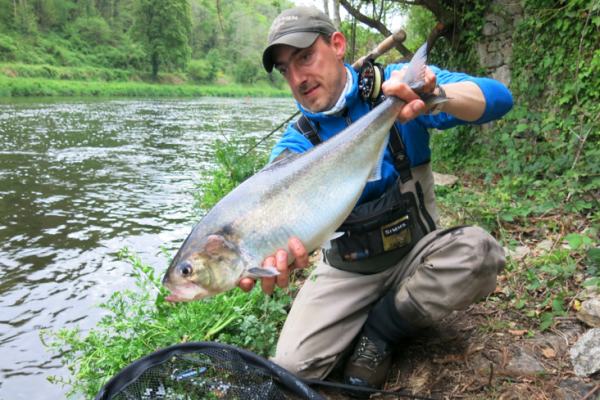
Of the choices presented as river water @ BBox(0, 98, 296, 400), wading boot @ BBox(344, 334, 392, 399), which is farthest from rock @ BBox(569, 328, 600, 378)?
river water @ BBox(0, 98, 296, 400)

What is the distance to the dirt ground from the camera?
204 cm

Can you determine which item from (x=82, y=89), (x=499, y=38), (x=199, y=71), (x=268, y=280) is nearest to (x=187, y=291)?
(x=268, y=280)

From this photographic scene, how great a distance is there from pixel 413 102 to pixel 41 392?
368 centimetres

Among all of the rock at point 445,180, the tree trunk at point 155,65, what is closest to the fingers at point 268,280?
the rock at point 445,180

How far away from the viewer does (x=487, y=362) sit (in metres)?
2.28

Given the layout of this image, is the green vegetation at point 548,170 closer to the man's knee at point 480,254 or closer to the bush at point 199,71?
the man's knee at point 480,254

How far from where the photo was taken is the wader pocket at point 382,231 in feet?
8.16

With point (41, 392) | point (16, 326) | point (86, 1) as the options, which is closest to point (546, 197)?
point (41, 392)

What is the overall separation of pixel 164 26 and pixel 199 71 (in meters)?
7.59

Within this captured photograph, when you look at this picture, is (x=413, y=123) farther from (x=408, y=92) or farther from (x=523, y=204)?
(x=523, y=204)

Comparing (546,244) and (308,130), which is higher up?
(308,130)

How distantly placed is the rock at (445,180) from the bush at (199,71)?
5537 centimetres

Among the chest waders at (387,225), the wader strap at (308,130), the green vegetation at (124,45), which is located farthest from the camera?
the green vegetation at (124,45)

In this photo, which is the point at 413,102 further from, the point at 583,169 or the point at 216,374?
the point at 583,169
